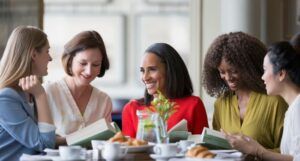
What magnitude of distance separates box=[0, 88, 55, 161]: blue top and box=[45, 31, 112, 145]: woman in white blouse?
1.53 ft

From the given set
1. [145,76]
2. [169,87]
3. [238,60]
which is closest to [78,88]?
[145,76]

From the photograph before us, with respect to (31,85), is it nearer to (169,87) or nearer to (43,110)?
(43,110)

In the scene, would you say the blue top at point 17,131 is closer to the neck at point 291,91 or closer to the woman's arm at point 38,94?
the woman's arm at point 38,94

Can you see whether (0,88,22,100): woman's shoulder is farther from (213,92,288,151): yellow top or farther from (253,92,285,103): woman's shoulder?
(253,92,285,103): woman's shoulder

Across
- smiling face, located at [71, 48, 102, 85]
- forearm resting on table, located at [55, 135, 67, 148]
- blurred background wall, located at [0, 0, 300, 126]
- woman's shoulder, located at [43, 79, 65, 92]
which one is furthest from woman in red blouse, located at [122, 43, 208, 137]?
blurred background wall, located at [0, 0, 300, 126]

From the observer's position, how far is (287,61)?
2.94 meters

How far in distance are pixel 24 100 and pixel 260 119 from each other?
107 cm

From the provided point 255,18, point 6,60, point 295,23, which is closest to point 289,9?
point 295,23

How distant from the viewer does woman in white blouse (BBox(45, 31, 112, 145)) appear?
338 cm

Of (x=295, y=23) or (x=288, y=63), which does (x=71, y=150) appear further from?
(x=295, y=23)

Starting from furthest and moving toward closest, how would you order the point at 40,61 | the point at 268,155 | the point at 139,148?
the point at 40,61 < the point at 268,155 < the point at 139,148

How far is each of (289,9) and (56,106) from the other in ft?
10.4


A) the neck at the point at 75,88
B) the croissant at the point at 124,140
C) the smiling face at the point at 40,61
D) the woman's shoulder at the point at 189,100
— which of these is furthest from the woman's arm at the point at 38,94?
the woman's shoulder at the point at 189,100

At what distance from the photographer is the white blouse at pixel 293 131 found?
2807 millimetres
